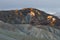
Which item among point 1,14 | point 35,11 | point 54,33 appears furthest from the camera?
point 35,11

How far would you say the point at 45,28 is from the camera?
35969mm

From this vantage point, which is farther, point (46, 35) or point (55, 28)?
point (55, 28)

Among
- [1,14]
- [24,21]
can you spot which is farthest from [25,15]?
[1,14]

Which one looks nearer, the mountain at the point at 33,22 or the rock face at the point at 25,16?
the mountain at the point at 33,22

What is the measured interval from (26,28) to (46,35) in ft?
9.12

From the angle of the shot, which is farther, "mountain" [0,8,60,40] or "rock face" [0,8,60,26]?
"rock face" [0,8,60,26]

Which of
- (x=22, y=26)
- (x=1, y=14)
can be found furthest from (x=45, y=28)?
(x=1, y=14)

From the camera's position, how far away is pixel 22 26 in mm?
33156

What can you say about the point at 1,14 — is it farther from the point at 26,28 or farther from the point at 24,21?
the point at 26,28

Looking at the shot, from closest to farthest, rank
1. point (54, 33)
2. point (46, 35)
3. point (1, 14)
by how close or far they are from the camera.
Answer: point (46, 35) < point (54, 33) < point (1, 14)

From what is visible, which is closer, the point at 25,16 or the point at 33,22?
the point at 33,22

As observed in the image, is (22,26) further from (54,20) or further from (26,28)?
(54,20)

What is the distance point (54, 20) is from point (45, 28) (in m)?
4.47

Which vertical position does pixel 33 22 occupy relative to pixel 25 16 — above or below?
below
